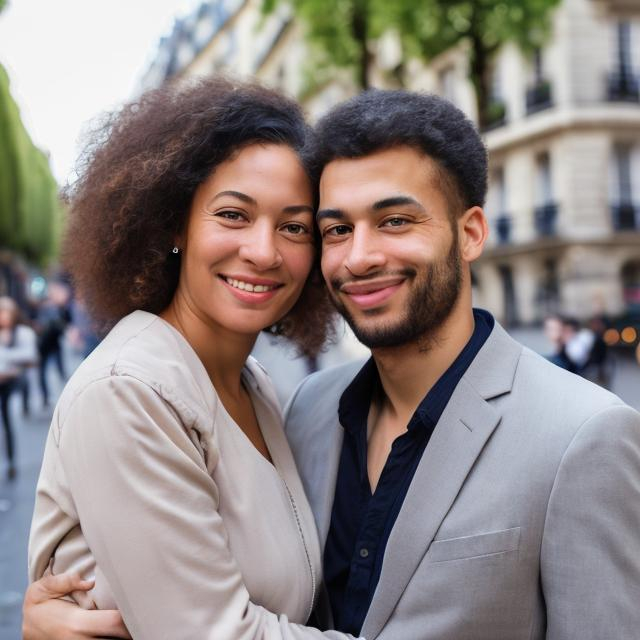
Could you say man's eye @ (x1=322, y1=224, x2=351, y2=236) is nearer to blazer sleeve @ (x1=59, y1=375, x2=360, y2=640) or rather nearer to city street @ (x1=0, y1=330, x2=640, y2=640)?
blazer sleeve @ (x1=59, y1=375, x2=360, y2=640)

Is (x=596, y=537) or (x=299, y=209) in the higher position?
(x=299, y=209)

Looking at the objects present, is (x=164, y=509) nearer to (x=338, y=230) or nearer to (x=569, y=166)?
(x=338, y=230)

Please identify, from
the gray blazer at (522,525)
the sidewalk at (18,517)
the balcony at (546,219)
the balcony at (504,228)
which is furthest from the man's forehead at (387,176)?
the balcony at (504,228)

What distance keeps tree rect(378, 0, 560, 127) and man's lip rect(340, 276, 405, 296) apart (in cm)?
1199

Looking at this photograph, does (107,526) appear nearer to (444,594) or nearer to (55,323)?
(444,594)

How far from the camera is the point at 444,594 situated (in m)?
1.90

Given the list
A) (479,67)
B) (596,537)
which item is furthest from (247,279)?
(479,67)

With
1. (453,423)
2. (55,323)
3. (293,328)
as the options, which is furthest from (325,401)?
(55,323)

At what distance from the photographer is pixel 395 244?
218cm

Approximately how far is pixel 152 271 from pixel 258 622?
1.08m

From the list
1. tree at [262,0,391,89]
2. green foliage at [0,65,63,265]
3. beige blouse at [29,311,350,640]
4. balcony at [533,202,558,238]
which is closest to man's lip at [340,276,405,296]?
beige blouse at [29,311,350,640]

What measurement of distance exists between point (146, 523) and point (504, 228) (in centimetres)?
2753

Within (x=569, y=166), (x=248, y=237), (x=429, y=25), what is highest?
(x=429, y=25)

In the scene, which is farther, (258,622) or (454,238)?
(454,238)
